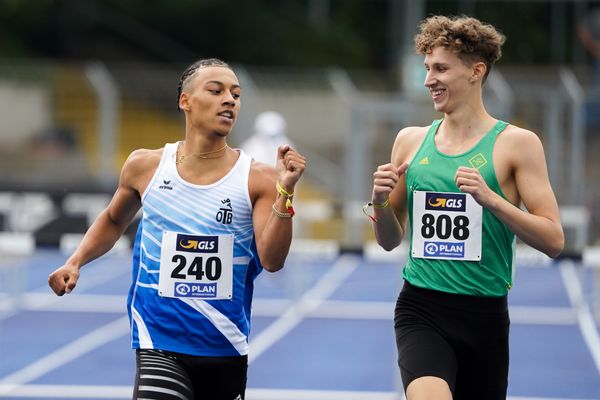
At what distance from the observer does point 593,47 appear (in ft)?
109

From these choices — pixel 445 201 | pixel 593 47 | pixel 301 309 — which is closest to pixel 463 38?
pixel 445 201

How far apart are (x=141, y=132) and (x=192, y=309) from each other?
18.5m

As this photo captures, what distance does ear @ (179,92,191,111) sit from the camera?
522cm

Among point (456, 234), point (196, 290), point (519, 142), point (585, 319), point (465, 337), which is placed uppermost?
point (519, 142)

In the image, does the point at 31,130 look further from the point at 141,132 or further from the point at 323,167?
the point at 323,167

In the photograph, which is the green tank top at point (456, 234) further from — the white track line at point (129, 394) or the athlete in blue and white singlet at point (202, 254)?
the white track line at point (129, 394)

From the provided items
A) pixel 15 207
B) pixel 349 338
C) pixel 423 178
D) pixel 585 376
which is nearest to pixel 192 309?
pixel 423 178

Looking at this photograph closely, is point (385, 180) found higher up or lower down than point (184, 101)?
lower down

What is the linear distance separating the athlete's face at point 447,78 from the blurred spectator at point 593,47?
1399cm

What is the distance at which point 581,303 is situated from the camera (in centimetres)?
1315

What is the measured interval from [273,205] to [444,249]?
0.73 metres

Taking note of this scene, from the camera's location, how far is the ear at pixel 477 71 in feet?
17.0

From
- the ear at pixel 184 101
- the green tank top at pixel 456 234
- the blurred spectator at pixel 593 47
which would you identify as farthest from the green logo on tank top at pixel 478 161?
the blurred spectator at pixel 593 47

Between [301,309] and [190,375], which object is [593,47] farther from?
[190,375]
